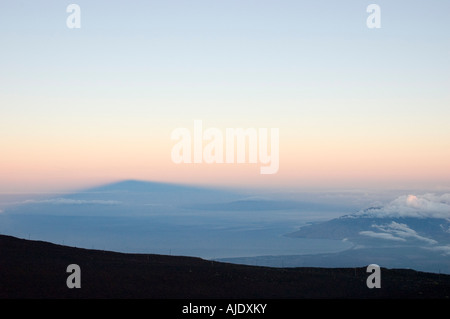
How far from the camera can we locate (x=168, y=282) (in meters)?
25.2

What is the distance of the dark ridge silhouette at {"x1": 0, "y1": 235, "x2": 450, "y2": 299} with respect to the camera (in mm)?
23062

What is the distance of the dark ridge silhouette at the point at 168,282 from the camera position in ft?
75.7
